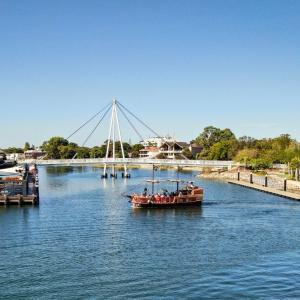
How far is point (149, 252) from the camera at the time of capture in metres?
32.0

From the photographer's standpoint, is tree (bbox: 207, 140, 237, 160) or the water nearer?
the water

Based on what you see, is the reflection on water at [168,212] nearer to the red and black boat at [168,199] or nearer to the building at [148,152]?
the red and black boat at [168,199]

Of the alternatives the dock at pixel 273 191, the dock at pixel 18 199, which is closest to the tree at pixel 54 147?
the dock at pixel 273 191

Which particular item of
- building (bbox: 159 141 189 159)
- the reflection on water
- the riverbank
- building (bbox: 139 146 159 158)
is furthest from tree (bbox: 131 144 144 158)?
the reflection on water

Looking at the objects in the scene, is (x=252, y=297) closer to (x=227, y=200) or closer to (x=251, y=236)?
(x=251, y=236)

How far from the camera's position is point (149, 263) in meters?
29.4

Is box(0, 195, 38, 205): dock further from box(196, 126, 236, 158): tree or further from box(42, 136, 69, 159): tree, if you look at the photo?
box(42, 136, 69, 159): tree

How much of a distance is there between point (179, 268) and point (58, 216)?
20.1 m

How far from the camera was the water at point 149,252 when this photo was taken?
2492cm

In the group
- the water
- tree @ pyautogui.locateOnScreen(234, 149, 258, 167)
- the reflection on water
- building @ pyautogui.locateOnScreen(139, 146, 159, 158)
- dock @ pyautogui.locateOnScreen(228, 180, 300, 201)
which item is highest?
building @ pyautogui.locateOnScreen(139, 146, 159, 158)

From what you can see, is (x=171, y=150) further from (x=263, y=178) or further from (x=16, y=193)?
(x=16, y=193)

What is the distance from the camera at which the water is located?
24.9 metres

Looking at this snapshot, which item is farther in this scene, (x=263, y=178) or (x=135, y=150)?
(x=135, y=150)

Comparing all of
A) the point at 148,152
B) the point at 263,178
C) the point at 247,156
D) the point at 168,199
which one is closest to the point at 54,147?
the point at 148,152
